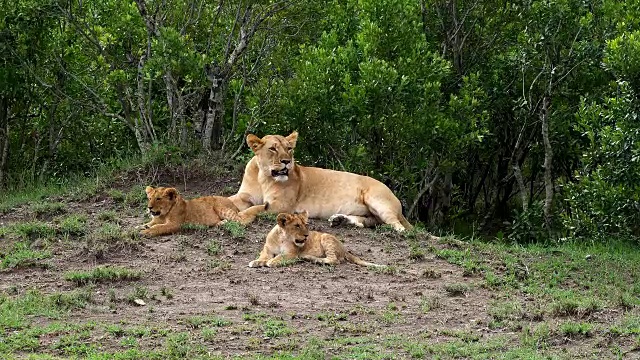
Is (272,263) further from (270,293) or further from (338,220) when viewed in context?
(338,220)

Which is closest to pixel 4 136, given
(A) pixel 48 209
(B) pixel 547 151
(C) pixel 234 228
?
(A) pixel 48 209

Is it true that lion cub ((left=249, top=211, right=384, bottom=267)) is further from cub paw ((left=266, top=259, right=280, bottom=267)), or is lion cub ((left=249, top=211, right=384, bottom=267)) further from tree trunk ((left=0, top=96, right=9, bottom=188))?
→ tree trunk ((left=0, top=96, right=9, bottom=188))

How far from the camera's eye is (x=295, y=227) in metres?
9.71

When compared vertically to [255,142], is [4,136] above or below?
below

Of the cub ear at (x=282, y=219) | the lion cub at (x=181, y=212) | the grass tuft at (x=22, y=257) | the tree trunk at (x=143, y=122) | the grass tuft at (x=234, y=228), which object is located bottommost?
the grass tuft at (x=22, y=257)

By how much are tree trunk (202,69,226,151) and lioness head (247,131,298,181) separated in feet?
9.00

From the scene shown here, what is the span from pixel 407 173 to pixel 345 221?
2220 mm

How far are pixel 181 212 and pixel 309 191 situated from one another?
173cm

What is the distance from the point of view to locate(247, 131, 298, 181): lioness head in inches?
458

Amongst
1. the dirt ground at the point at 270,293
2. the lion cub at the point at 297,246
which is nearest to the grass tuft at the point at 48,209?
the dirt ground at the point at 270,293

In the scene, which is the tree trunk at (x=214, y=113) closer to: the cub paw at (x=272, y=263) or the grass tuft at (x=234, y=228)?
the grass tuft at (x=234, y=228)

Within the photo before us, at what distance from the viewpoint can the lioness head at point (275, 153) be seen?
11633mm

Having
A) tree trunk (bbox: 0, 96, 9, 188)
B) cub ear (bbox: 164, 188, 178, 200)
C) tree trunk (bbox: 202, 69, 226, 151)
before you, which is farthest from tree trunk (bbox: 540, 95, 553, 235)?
tree trunk (bbox: 0, 96, 9, 188)

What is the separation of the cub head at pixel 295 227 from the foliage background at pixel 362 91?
137 inches
